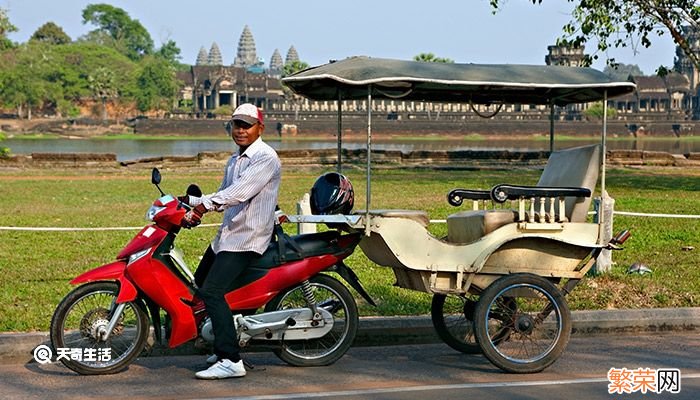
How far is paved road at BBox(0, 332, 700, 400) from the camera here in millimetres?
5961

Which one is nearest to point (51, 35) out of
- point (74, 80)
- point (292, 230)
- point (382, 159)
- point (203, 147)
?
point (74, 80)

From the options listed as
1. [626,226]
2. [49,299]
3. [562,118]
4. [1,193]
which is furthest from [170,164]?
[562,118]

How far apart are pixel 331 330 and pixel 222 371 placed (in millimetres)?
821

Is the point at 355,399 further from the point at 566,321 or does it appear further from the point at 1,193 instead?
the point at 1,193

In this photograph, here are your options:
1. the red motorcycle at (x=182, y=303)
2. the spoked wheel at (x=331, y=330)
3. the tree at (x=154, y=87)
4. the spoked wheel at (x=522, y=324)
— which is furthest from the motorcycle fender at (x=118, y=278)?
the tree at (x=154, y=87)

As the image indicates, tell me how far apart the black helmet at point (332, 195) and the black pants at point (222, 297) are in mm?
601

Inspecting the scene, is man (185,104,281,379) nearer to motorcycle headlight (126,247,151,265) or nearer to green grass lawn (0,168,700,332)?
motorcycle headlight (126,247,151,265)

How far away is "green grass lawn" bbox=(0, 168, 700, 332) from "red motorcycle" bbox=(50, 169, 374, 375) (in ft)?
4.22

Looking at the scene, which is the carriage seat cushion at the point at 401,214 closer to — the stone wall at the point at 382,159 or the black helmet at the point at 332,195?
the black helmet at the point at 332,195

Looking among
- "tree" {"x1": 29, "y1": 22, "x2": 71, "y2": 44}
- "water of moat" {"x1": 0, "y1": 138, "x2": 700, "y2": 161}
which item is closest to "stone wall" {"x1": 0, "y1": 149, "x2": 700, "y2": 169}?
"water of moat" {"x1": 0, "y1": 138, "x2": 700, "y2": 161}

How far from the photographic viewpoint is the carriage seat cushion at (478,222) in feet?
22.3

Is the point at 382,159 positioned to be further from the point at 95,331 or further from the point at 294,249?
the point at 95,331

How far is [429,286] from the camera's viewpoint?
6812mm

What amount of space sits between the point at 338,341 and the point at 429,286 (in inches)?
27.7
